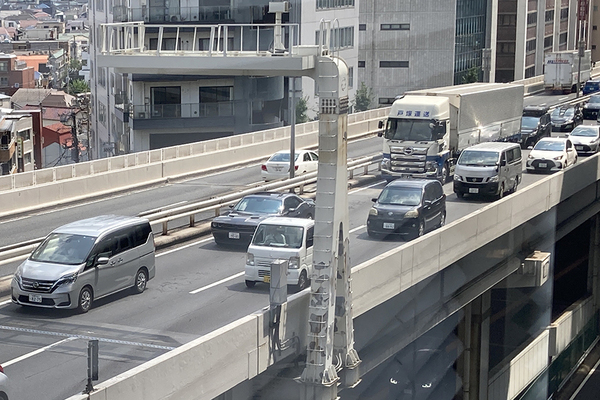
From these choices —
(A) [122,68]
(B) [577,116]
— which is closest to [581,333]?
(B) [577,116]

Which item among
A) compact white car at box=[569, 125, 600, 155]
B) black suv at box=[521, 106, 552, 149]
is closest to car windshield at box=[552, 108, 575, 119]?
black suv at box=[521, 106, 552, 149]

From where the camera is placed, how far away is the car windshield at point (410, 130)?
31108 millimetres

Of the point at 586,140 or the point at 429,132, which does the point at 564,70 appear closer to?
the point at 586,140

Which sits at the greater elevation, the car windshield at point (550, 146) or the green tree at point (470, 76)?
the green tree at point (470, 76)

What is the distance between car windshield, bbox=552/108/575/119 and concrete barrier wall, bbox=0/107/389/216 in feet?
45.9

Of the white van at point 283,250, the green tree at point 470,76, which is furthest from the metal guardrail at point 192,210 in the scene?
the green tree at point 470,76

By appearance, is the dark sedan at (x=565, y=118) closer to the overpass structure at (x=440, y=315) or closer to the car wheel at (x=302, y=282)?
the overpass structure at (x=440, y=315)

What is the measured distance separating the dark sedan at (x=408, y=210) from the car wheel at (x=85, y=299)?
29.0 feet

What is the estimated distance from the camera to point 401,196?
23.9 m

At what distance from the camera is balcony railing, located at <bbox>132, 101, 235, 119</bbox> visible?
2192 inches

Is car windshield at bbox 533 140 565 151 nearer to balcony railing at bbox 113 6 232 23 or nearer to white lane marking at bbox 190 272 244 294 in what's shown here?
white lane marking at bbox 190 272 244 294

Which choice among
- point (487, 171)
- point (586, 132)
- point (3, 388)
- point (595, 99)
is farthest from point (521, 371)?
point (595, 99)

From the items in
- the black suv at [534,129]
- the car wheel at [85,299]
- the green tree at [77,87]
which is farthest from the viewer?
the green tree at [77,87]

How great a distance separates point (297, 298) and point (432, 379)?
12353 mm
